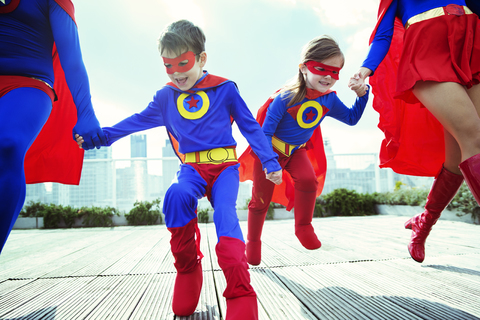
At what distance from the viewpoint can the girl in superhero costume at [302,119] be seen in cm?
207

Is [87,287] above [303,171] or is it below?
below

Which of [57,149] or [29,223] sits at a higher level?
[57,149]

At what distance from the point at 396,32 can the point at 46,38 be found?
7.47 feet

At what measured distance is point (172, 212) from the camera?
1.41 meters

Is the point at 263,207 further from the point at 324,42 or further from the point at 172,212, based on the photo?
the point at 324,42

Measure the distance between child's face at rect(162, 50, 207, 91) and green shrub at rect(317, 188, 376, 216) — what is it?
6.44m

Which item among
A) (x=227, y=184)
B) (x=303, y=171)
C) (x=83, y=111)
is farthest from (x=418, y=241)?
(x=83, y=111)

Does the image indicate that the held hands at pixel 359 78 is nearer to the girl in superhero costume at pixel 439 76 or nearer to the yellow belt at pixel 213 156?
the girl in superhero costume at pixel 439 76

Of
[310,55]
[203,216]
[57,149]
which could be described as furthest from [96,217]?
[310,55]

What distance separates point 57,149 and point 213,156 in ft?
3.57

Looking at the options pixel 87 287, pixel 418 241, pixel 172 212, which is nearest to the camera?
pixel 172 212

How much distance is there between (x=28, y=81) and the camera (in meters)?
1.38

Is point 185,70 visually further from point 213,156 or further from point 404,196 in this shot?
point 404,196

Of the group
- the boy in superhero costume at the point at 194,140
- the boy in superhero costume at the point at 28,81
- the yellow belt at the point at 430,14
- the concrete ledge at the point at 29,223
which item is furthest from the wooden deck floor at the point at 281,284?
the concrete ledge at the point at 29,223
